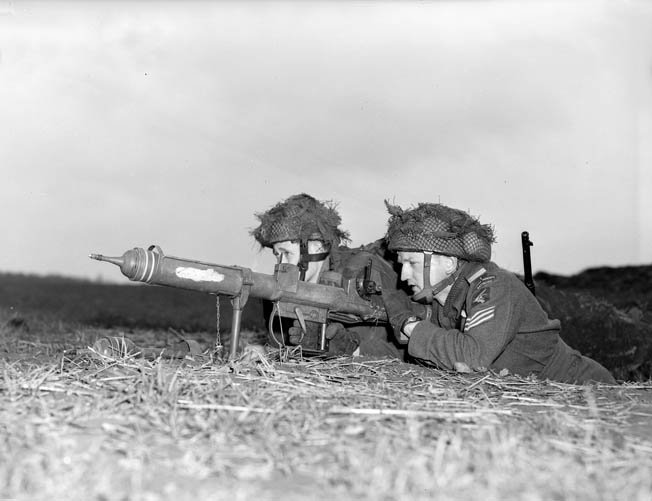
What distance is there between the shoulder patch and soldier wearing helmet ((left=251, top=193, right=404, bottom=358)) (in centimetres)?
98

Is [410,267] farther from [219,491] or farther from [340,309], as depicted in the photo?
[219,491]

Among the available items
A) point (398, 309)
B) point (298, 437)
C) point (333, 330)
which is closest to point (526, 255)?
point (398, 309)

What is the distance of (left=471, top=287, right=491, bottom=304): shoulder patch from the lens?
14.9 ft

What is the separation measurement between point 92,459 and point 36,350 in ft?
14.6

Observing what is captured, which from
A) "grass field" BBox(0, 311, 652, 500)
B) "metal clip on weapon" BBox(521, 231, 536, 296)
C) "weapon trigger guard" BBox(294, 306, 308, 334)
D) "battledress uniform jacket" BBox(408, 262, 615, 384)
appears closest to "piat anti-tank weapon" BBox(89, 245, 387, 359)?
"weapon trigger guard" BBox(294, 306, 308, 334)

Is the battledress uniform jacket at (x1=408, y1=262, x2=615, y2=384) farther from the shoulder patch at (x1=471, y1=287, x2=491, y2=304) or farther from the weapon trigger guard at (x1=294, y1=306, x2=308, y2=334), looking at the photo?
the weapon trigger guard at (x1=294, y1=306, x2=308, y2=334)

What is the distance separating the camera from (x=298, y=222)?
17.7 ft

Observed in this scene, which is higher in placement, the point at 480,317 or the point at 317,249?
the point at 317,249

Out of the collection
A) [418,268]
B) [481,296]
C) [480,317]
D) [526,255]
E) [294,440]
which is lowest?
[294,440]

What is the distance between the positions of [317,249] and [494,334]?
1.56 m

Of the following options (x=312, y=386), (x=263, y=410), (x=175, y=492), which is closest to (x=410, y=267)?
(x=312, y=386)

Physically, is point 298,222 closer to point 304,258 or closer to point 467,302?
point 304,258

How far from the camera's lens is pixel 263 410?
8.18 ft

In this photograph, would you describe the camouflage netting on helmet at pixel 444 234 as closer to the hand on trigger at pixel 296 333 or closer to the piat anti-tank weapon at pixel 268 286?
the piat anti-tank weapon at pixel 268 286
